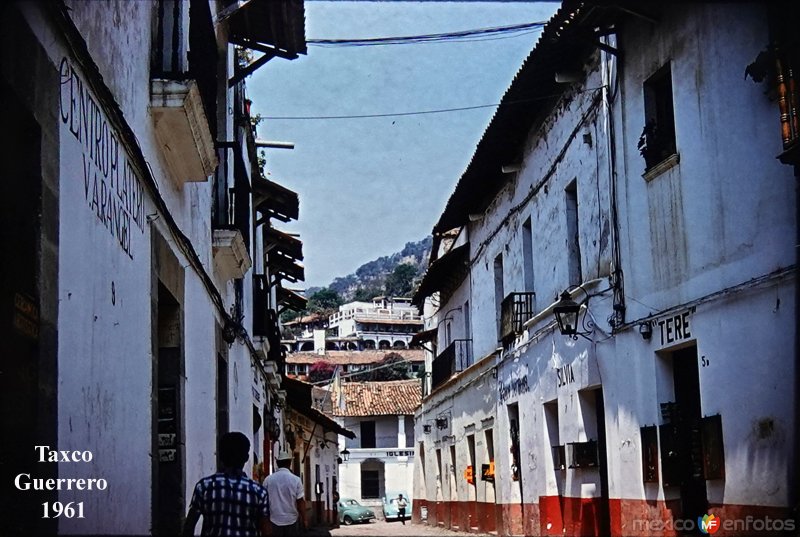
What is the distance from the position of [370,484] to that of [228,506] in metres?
46.0

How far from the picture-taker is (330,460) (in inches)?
1558

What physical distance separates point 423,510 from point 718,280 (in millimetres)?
20581

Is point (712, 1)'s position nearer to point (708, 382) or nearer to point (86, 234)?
point (708, 382)

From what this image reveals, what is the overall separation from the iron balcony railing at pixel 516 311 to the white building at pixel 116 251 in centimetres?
538

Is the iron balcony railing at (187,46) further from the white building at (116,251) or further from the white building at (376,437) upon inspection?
the white building at (376,437)

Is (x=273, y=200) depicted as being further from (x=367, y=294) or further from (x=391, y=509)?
(x=367, y=294)

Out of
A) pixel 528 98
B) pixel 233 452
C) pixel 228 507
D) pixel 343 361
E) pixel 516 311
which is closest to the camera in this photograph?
pixel 228 507

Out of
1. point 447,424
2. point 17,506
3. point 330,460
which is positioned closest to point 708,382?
point 17,506

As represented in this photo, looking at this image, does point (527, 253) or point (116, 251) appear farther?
point (527, 253)

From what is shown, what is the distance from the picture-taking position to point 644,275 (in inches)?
414

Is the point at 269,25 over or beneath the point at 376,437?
over

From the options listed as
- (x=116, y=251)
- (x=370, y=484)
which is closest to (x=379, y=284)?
(x=370, y=484)

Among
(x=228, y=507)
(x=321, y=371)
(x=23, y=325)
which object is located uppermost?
(x=321, y=371)

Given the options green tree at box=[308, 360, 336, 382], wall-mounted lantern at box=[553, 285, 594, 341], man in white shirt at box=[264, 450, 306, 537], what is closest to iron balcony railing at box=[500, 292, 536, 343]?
wall-mounted lantern at box=[553, 285, 594, 341]
